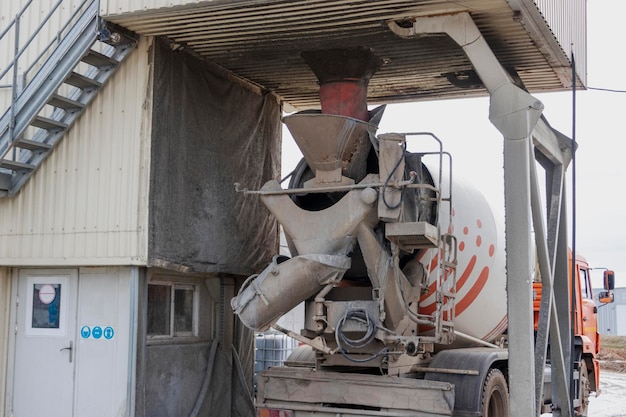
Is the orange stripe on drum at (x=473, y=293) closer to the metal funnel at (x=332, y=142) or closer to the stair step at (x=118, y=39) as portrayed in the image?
the metal funnel at (x=332, y=142)

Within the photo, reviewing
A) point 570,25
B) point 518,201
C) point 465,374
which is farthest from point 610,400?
point 518,201

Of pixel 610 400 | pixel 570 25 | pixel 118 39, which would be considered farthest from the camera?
pixel 610 400

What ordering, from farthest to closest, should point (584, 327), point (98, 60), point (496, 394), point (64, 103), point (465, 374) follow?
point (584, 327)
point (496, 394)
point (64, 103)
point (98, 60)
point (465, 374)

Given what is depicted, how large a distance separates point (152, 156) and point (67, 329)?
2.61 metres

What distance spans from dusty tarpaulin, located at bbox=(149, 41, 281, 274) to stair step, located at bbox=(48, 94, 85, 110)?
1093 mm

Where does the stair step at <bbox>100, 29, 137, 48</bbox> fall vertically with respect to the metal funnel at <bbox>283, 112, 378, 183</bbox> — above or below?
above

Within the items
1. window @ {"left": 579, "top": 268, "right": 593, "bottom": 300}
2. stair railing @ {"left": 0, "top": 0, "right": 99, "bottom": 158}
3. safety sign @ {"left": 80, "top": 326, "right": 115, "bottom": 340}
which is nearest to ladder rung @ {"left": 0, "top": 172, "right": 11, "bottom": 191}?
stair railing @ {"left": 0, "top": 0, "right": 99, "bottom": 158}

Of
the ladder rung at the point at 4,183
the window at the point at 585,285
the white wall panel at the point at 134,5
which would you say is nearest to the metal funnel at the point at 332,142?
the white wall panel at the point at 134,5

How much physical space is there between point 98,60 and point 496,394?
23.0 ft

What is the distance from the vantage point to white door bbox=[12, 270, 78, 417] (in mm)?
10766

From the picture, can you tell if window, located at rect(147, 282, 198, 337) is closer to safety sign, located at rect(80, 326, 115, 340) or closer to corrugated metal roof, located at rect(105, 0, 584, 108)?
safety sign, located at rect(80, 326, 115, 340)

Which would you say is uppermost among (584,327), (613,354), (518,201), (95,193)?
(95,193)

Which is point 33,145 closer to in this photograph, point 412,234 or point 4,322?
point 4,322

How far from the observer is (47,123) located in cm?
1088
